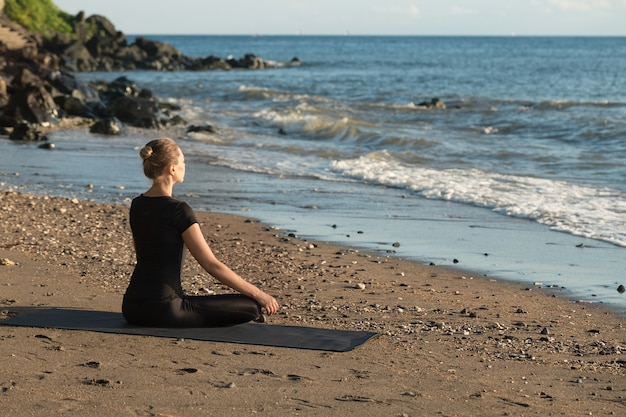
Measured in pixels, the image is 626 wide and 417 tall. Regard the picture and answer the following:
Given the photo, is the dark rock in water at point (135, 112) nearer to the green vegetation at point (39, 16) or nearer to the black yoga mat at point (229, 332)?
the black yoga mat at point (229, 332)

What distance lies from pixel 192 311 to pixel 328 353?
98 centimetres

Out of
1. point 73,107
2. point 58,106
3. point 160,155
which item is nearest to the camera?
point 160,155

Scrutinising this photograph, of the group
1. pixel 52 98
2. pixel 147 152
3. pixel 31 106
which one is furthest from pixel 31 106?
pixel 147 152

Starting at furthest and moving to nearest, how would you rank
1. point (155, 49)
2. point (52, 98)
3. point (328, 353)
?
point (155, 49) < point (52, 98) < point (328, 353)

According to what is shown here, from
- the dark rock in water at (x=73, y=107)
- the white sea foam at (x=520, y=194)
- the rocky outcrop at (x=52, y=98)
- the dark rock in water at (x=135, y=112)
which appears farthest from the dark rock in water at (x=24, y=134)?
the white sea foam at (x=520, y=194)

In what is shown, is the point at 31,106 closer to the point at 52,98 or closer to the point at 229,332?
the point at 52,98

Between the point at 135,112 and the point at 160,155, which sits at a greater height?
the point at 160,155

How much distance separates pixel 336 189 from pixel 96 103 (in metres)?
15.9

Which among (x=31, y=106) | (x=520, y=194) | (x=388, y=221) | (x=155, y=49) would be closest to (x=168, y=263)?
(x=388, y=221)

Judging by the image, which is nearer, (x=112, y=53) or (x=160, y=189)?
(x=160, y=189)

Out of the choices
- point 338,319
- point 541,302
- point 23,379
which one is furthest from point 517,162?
point 23,379

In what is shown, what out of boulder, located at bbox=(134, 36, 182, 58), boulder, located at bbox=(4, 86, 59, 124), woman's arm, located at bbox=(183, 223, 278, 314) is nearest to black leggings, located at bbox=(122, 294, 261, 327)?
woman's arm, located at bbox=(183, 223, 278, 314)

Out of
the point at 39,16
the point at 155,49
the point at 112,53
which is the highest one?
the point at 39,16

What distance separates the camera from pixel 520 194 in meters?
14.3
